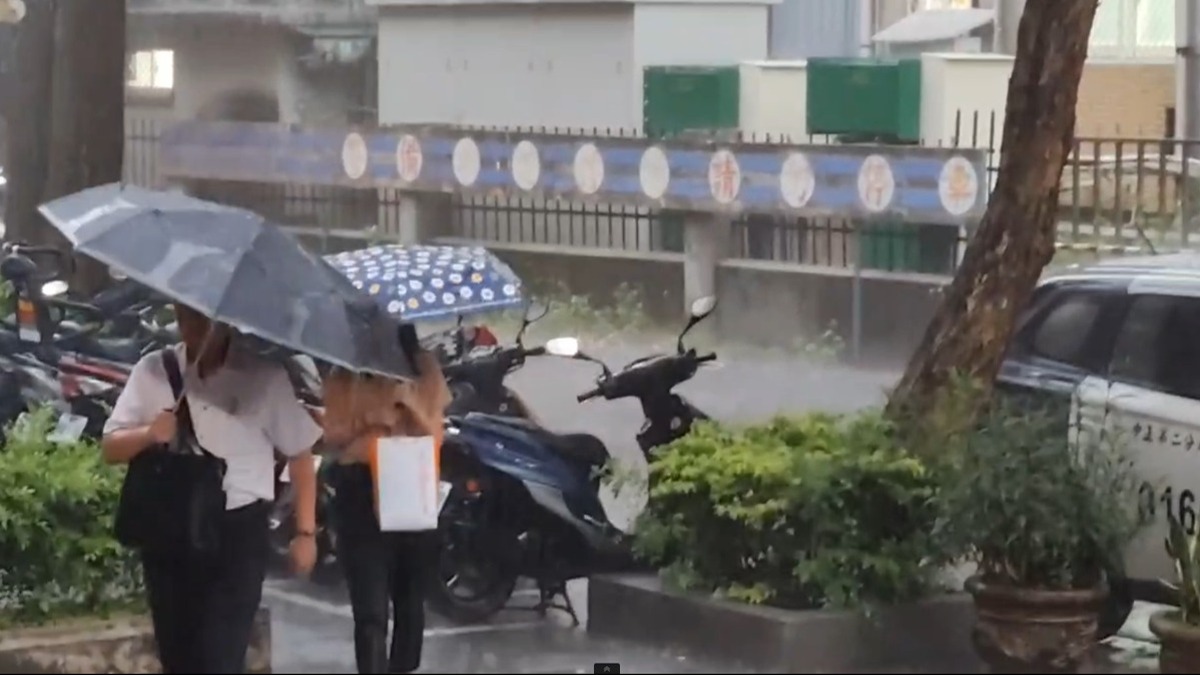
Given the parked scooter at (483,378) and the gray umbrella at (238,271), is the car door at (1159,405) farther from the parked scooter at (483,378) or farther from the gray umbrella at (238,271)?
the gray umbrella at (238,271)

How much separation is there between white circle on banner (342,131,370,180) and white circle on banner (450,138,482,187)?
4.78 feet

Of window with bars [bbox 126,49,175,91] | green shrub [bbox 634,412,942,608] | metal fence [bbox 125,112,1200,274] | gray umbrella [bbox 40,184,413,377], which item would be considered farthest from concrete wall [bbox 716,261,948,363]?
window with bars [bbox 126,49,175,91]

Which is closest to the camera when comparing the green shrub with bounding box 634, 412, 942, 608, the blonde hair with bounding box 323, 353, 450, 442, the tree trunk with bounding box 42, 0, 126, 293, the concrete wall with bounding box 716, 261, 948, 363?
the blonde hair with bounding box 323, 353, 450, 442

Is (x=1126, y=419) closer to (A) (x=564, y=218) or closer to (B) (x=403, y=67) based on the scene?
(A) (x=564, y=218)

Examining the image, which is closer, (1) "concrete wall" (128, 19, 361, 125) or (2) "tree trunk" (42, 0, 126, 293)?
(2) "tree trunk" (42, 0, 126, 293)

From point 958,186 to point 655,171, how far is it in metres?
3.56

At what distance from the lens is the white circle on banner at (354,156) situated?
24.0 meters

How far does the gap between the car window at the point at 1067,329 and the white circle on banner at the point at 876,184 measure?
840cm

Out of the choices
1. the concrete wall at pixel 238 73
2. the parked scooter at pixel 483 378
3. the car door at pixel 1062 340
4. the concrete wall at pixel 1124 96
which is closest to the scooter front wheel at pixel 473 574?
the parked scooter at pixel 483 378

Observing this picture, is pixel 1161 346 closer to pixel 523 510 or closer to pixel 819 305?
pixel 523 510

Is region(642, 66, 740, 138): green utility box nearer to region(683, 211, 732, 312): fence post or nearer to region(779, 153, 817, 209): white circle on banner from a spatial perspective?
region(683, 211, 732, 312): fence post

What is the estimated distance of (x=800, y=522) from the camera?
8812mm

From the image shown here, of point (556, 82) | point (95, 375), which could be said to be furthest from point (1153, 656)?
point (556, 82)

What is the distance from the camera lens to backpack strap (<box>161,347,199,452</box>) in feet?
22.3
